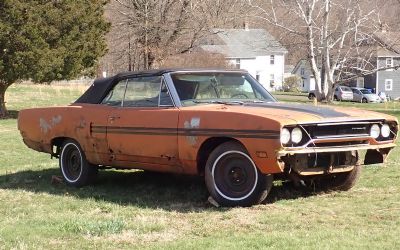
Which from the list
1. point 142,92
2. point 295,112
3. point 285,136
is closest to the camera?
point 285,136

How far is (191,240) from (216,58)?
51844mm

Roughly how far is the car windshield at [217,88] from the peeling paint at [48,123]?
1984mm

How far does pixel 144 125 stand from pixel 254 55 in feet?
245

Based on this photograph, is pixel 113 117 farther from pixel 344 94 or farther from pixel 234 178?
pixel 344 94

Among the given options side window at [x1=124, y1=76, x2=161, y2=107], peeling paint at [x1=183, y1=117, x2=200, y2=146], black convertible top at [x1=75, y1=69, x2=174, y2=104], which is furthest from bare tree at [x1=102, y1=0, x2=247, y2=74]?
peeling paint at [x1=183, y1=117, x2=200, y2=146]

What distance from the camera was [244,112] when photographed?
6.27 m

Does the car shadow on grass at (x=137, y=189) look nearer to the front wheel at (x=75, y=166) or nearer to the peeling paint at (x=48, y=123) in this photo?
the front wheel at (x=75, y=166)

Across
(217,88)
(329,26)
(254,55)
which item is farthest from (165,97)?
(254,55)

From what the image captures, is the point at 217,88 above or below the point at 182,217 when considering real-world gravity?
above

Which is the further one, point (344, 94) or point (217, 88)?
point (344, 94)

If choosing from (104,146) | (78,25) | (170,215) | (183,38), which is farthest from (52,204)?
(183,38)

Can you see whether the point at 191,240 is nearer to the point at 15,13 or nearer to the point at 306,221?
the point at 306,221

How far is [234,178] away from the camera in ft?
21.1

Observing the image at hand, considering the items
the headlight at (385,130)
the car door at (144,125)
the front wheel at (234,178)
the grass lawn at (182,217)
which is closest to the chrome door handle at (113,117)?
the car door at (144,125)
